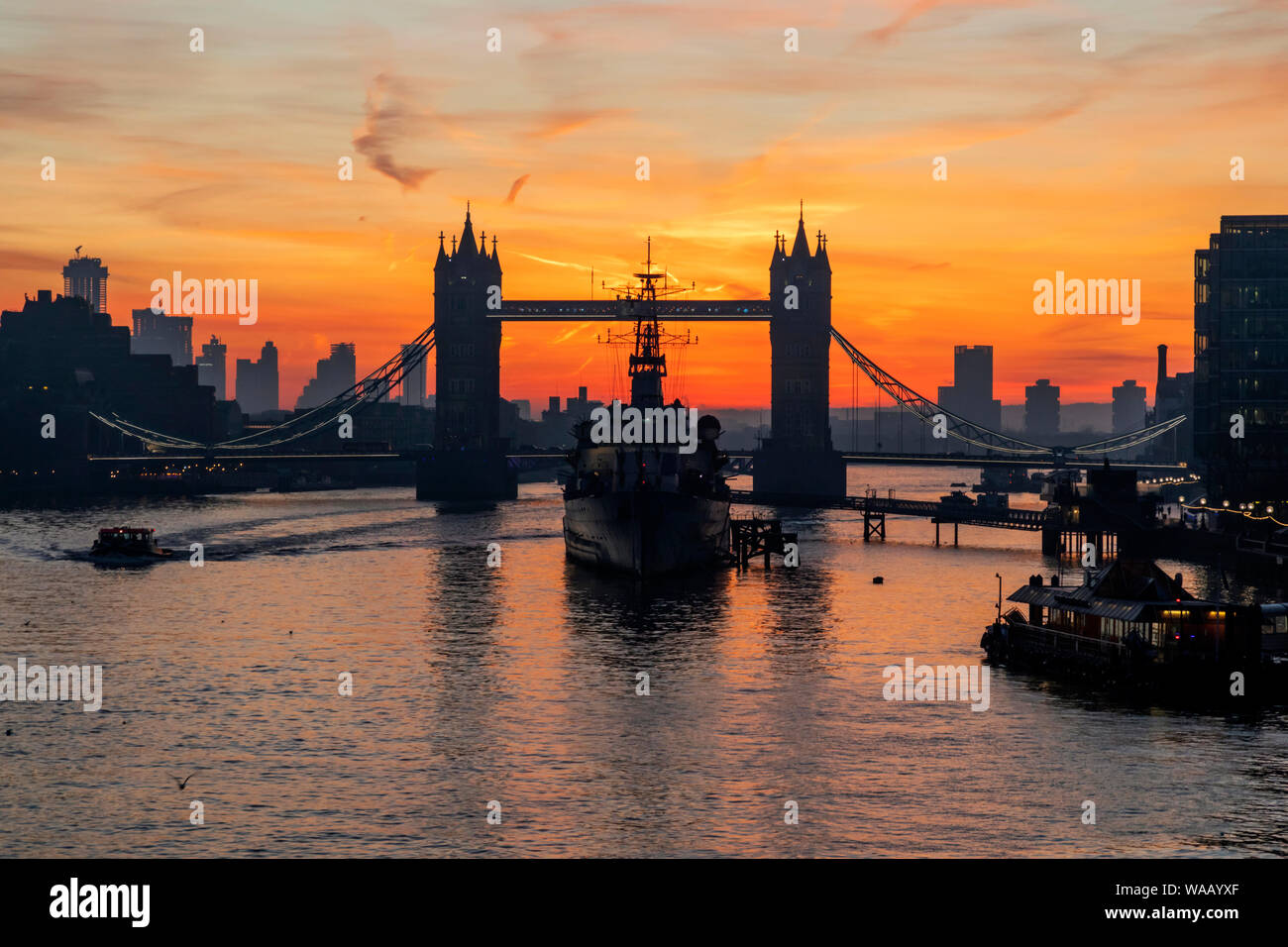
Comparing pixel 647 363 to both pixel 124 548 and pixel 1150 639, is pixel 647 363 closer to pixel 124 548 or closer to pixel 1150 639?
pixel 124 548

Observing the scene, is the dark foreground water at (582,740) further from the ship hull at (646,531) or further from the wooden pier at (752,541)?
the wooden pier at (752,541)

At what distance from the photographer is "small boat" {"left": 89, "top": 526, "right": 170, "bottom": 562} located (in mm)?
99625

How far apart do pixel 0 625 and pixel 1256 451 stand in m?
95.3

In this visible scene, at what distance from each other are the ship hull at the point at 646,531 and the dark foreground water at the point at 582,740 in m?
8.26

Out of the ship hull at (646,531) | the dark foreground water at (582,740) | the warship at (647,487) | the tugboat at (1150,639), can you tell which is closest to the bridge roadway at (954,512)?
the warship at (647,487)

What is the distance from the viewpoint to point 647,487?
8625 centimetres

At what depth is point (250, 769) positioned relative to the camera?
36656mm

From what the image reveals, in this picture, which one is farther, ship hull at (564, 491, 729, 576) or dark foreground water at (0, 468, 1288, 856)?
ship hull at (564, 491, 729, 576)

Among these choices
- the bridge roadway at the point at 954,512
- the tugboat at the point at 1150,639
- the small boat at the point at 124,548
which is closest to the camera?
the tugboat at the point at 1150,639

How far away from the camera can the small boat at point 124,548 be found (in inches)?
3922

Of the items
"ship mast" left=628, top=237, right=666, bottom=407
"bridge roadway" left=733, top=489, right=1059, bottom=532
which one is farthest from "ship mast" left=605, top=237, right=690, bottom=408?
"bridge roadway" left=733, top=489, right=1059, bottom=532

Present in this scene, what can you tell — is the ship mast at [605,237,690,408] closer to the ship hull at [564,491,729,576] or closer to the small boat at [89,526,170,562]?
the ship hull at [564,491,729,576]

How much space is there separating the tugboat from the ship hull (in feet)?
122
